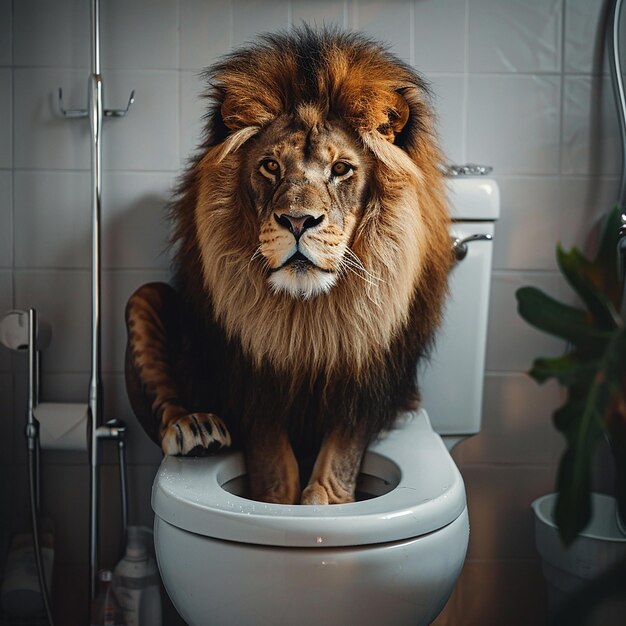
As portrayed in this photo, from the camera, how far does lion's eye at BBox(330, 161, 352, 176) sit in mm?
1258

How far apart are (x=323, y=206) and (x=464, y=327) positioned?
0.48 meters

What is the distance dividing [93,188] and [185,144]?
0.22 metres

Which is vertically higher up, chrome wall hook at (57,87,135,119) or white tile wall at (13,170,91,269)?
chrome wall hook at (57,87,135,119)

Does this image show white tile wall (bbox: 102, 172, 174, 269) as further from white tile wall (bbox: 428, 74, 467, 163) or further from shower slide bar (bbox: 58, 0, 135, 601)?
white tile wall (bbox: 428, 74, 467, 163)

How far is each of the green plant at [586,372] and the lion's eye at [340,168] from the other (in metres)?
0.62

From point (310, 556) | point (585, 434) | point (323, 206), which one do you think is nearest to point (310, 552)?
point (310, 556)

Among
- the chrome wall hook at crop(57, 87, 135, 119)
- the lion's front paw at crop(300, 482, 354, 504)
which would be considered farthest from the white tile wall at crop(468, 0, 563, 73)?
A: the lion's front paw at crop(300, 482, 354, 504)

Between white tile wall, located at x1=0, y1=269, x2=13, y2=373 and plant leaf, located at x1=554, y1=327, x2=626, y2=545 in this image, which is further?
white tile wall, located at x1=0, y1=269, x2=13, y2=373

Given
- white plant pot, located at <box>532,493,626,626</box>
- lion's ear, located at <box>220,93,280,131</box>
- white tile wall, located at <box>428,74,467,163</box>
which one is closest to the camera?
lion's ear, located at <box>220,93,280,131</box>

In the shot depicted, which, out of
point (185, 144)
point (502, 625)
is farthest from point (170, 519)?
point (502, 625)

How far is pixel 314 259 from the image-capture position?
1210 millimetres

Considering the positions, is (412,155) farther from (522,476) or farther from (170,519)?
(522,476)

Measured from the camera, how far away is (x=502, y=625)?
1729 millimetres

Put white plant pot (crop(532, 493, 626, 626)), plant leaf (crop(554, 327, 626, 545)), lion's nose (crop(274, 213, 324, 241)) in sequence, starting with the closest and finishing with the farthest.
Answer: plant leaf (crop(554, 327, 626, 545)), lion's nose (crop(274, 213, 324, 241)), white plant pot (crop(532, 493, 626, 626))
